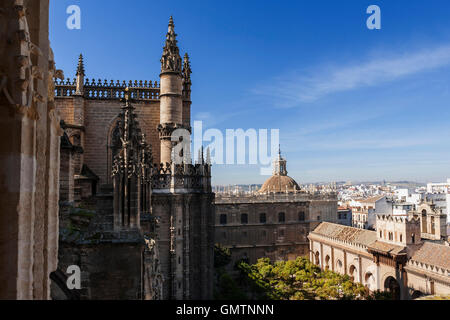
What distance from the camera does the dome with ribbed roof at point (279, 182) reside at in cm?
5134

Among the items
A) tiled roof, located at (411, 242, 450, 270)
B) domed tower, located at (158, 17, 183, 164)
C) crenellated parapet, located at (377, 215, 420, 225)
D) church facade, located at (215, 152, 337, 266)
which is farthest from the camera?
church facade, located at (215, 152, 337, 266)

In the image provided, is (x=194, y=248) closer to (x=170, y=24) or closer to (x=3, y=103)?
(x=170, y=24)

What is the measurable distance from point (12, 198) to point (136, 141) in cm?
571

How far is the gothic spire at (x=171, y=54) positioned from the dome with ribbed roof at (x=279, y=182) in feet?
114

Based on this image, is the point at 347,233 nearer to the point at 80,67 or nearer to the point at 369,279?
the point at 369,279

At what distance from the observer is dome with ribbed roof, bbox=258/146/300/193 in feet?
168

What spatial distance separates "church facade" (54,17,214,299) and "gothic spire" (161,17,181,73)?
0.05 metres

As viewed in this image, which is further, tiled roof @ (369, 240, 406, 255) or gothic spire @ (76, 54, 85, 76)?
tiled roof @ (369, 240, 406, 255)

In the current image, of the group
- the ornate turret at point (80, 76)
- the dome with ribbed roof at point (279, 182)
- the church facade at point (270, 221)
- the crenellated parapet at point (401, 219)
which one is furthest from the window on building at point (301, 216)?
the ornate turret at point (80, 76)

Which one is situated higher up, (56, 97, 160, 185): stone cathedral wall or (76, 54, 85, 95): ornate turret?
(76, 54, 85, 95): ornate turret

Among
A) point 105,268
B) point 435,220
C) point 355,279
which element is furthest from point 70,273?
point 435,220

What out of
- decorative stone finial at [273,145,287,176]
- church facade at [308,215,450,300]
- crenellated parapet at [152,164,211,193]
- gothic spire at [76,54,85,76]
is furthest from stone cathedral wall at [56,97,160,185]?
decorative stone finial at [273,145,287,176]

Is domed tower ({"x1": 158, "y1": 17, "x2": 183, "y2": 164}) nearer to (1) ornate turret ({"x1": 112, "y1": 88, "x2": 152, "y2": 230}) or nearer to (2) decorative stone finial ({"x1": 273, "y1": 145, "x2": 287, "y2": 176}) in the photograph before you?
(1) ornate turret ({"x1": 112, "y1": 88, "x2": 152, "y2": 230})
